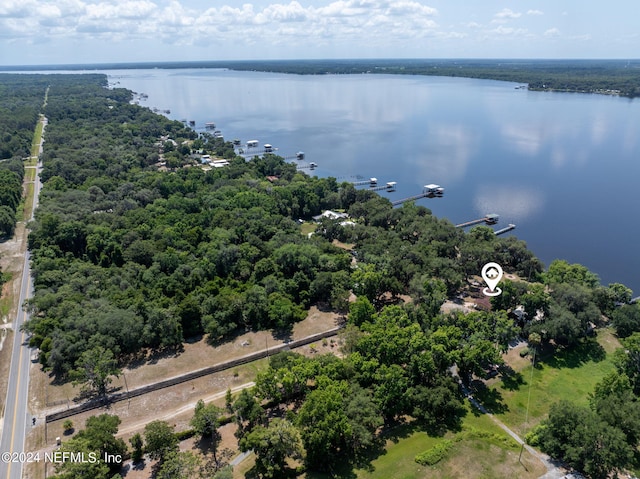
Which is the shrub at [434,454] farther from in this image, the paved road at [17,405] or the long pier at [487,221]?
the long pier at [487,221]

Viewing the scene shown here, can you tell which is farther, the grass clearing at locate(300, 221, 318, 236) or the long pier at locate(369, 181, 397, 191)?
the long pier at locate(369, 181, 397, 191)

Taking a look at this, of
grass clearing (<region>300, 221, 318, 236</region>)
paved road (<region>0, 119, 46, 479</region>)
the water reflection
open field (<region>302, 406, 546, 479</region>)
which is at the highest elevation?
the water reflection

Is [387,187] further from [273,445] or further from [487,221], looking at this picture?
[273,445]

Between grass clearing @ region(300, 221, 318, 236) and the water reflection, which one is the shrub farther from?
the water reflection

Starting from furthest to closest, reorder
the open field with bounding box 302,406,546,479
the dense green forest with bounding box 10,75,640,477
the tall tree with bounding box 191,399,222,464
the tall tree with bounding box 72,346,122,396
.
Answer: the tall tree with bounding box 72,346,122,396, the dense green forest with bounding box 10,75,640,477, the tall tree with bounding box 191,399,222,464, the open field with bounding box 302,406,546,479

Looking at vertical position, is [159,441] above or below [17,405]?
above

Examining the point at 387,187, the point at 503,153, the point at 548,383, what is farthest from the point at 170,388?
the point at 503,153

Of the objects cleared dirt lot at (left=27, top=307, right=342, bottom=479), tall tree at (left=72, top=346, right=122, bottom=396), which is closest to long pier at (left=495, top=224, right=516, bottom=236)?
cleared dirt lot at (left=27, top=307, right=342, bottom=479)

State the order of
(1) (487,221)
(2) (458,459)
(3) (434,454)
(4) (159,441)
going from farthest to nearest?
(1) (487,221) < (3) (434,454) < (2) (458,459) < (4) (159,441)
